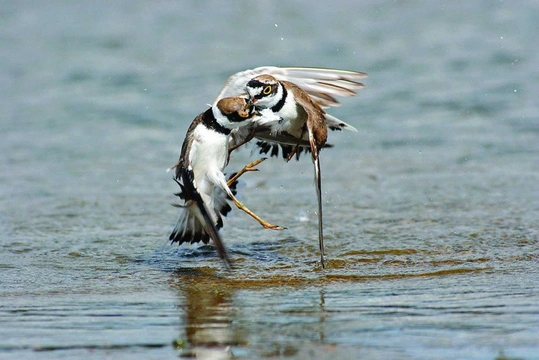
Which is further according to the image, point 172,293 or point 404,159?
point 404,159

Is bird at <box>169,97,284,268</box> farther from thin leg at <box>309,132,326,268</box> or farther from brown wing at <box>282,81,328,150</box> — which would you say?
thin leg at <box>309,132,326,268</box>

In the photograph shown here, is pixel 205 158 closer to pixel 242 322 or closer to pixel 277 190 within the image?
pixel 242 322

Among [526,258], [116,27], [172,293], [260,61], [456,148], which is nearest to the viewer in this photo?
[172,293]

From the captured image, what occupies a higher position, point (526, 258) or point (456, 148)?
point (456, 148)

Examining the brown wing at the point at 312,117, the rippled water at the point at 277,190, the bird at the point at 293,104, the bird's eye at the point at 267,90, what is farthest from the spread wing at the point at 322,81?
the rippled water at the point at 277,190

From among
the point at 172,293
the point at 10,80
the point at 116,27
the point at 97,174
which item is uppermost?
the point at 116,27

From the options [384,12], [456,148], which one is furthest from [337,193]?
[384,12]

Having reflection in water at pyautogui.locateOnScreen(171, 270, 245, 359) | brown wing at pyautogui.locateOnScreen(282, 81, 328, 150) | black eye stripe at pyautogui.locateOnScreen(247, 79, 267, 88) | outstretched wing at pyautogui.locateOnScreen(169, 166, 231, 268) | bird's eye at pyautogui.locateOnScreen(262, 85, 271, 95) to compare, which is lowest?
reflection in water at pyautogui.locateOnScreen(171, 270, 245, 359)

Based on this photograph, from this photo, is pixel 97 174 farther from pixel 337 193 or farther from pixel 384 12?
pixel 384 12

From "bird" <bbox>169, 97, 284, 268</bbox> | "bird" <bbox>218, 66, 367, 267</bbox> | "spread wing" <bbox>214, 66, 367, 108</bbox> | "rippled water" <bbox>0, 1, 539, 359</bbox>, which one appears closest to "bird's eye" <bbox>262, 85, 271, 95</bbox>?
"bird" <bbox>218, 66, 367, 267</bbox>
